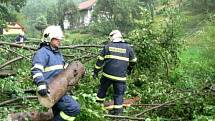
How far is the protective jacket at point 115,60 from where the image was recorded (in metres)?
7.70

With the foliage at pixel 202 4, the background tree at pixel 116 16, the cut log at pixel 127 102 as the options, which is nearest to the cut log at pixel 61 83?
the cut log at pixel 127 102

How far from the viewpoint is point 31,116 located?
5879 mm

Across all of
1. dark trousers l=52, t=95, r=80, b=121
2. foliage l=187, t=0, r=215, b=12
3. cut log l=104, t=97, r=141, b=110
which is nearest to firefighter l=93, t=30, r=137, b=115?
cut log l=104, t=97, r=141, b=110

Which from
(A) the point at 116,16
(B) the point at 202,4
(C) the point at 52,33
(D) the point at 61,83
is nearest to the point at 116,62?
(D) the point at 61,83

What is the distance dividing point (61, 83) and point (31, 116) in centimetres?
72

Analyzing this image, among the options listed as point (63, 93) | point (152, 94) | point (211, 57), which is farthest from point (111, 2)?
point (63, 93)

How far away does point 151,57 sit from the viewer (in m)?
9.71

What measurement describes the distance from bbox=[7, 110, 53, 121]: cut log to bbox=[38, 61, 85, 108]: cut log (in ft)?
1.83

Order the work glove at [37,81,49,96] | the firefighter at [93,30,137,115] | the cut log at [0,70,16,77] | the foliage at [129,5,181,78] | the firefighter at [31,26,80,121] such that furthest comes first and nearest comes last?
the foliage at [129,5,181,78]
the cut log at [0,70,16,77]
the firefighter at [93,30,137,115]
the firefighter at [31,26,80,121]
the work glove at [37,81,49,96]

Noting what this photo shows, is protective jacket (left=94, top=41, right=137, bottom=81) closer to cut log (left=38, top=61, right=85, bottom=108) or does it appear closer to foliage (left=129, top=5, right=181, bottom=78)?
cut log (left=38, top=61, right=85, bottom=108)

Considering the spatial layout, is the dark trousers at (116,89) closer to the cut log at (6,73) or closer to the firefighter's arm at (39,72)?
the cut log at (6,73)

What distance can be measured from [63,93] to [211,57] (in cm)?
658

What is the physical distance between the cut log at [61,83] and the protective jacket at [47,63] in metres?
0.08

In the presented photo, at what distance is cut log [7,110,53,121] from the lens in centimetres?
577
